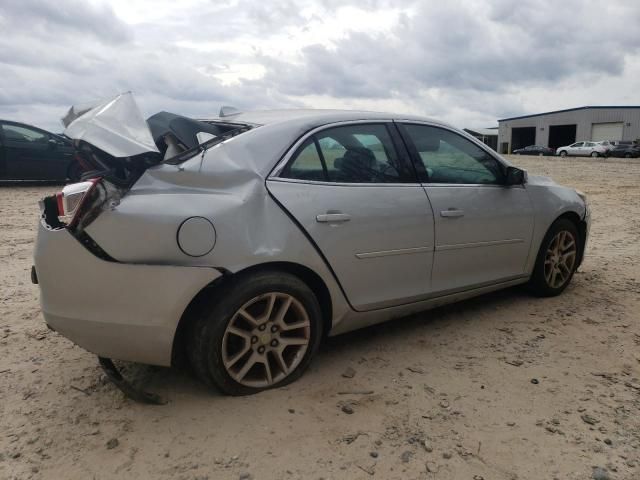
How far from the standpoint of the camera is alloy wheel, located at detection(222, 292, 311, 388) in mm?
2656

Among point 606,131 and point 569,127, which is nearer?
point 606,131

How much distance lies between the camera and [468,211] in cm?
351

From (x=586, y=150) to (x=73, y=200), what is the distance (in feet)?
155

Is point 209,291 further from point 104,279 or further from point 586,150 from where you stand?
point 586,150

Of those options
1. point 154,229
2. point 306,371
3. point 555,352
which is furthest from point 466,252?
point 154,229

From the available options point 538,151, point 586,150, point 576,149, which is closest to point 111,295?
point 586,150

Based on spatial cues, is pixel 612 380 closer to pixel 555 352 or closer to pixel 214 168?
pixel 555 352

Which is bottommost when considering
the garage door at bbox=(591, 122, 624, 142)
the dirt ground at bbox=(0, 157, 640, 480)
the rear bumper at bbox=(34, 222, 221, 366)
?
the dirt ground at bbox=(0, 157, 640, 480)

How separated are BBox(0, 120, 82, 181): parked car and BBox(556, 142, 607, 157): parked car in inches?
Answer: 1641

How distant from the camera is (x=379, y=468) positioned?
222 cm

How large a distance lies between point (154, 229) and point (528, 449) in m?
1.96

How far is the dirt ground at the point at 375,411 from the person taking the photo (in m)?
2.25

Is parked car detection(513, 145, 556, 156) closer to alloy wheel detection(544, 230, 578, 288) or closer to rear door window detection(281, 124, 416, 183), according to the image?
alloy wheel detection(544, 230, 578, 288)

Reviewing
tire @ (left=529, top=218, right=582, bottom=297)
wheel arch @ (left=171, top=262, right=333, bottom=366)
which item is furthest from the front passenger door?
wheel arch @ (left=171, top=262, right=333, bottom=366)
